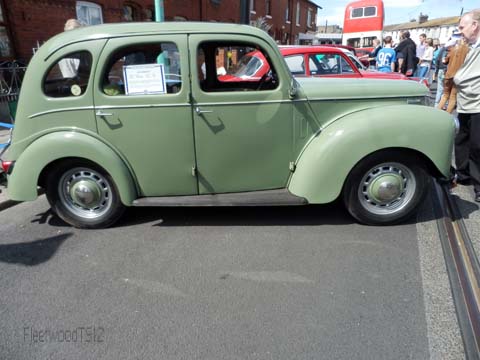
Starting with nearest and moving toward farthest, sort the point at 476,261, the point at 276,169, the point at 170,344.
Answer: the point at 170,344
the point at 476,261
the point at 276,169

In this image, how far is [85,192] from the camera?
3.32 metres

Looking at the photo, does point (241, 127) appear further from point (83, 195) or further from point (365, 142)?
point (83, 195)

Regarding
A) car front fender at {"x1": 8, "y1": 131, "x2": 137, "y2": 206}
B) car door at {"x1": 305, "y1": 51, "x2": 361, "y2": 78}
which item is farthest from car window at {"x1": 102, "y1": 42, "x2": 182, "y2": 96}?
car door at {"x1": 305, "y1": 51, "x2": 361, "y2": 78}

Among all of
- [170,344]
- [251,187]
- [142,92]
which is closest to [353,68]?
[251,187]

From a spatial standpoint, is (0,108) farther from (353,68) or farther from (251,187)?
(353,68)

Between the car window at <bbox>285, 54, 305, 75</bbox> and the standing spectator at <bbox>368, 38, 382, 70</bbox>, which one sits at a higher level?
the standing spectator at <bbox>368, 38, 382, 70</bbox>

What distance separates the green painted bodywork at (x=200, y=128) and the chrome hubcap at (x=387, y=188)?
0.26 metres

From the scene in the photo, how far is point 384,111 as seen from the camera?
318 centimetres

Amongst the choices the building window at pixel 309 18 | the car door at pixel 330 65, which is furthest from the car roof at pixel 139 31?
the building window at pixel 309 18

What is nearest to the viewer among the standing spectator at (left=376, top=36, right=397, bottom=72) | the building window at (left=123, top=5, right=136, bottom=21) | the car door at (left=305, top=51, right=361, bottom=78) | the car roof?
the car roof

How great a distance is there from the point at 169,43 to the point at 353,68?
17.1 ft

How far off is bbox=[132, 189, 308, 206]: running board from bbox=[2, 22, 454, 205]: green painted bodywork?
10cm

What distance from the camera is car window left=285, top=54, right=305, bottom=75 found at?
22.3 feet

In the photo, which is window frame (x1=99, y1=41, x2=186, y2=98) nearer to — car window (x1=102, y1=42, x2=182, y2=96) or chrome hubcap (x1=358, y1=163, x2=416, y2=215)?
car window (x1=102, y1=42, x2=182, y2=96)
